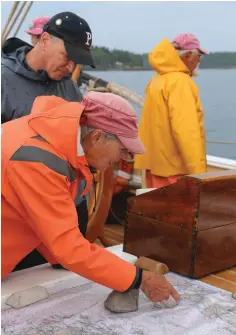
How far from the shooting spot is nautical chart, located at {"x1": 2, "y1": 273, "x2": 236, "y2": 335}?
153cm

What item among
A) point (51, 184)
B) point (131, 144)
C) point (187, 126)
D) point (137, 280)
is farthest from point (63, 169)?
point (187, 126)

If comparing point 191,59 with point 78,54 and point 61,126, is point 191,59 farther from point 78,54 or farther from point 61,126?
point 61,126

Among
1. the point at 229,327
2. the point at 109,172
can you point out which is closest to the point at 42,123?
the point at 229,327

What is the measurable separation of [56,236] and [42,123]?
302mm

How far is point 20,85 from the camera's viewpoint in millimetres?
2309

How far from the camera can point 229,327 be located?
A: 1.57 meters

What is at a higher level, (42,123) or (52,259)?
(42,123)

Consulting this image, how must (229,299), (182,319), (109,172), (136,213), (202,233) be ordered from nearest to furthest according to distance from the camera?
1. (182,319)
2. (229,299)
3. (202,233)
4. (136,213)
5. (109,172)

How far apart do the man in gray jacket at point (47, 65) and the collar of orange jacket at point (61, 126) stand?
709mm

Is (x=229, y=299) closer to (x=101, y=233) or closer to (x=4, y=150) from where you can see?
(x=4, y=150)

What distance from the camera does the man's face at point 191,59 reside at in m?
3.30

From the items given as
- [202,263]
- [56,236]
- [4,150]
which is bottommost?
[202,263]

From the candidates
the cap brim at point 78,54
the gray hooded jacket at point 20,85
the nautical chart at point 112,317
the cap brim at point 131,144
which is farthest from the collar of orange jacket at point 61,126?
the gray hooded jacket at point 20,85

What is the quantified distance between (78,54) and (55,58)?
5.2 inches
